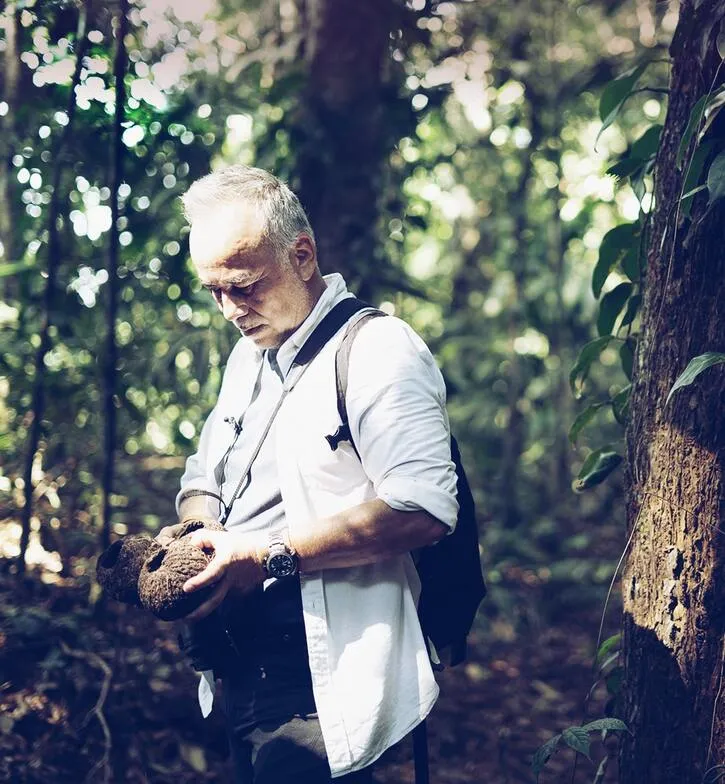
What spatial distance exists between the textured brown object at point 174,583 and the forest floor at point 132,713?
1344mm

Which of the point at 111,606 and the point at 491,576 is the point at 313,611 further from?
the point at 491,576

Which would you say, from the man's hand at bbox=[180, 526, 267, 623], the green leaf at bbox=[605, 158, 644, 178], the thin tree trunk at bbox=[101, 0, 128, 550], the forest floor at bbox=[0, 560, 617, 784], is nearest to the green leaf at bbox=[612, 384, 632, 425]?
the green leaf at bbox=[605, 158, 644, 178]

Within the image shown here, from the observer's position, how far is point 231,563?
5.73ft

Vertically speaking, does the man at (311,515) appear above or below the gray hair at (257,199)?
below

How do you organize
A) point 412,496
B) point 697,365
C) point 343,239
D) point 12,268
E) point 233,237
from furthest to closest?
point 343,239
point 12,268
point 233,237
point 697,365
point 412,496

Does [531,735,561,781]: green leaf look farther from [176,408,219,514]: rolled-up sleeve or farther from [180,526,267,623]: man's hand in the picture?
[176,408,219,514]: rolled-up sleeve

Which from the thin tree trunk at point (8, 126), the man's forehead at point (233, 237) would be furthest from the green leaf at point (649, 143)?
the thin tree trunk at point (8, 126)

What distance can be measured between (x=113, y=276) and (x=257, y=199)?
1.34 m

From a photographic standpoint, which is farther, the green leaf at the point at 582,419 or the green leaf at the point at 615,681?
the green leaf at the point at 582,419

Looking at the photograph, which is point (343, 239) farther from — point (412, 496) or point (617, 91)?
point (412, 496)

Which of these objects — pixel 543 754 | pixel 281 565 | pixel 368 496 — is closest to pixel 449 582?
pixel 368 496

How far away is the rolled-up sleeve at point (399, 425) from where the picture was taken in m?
1.71

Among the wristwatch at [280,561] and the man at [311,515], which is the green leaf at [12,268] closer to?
the man at [311,515]

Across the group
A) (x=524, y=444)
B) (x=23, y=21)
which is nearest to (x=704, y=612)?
(x=23, y=21)
